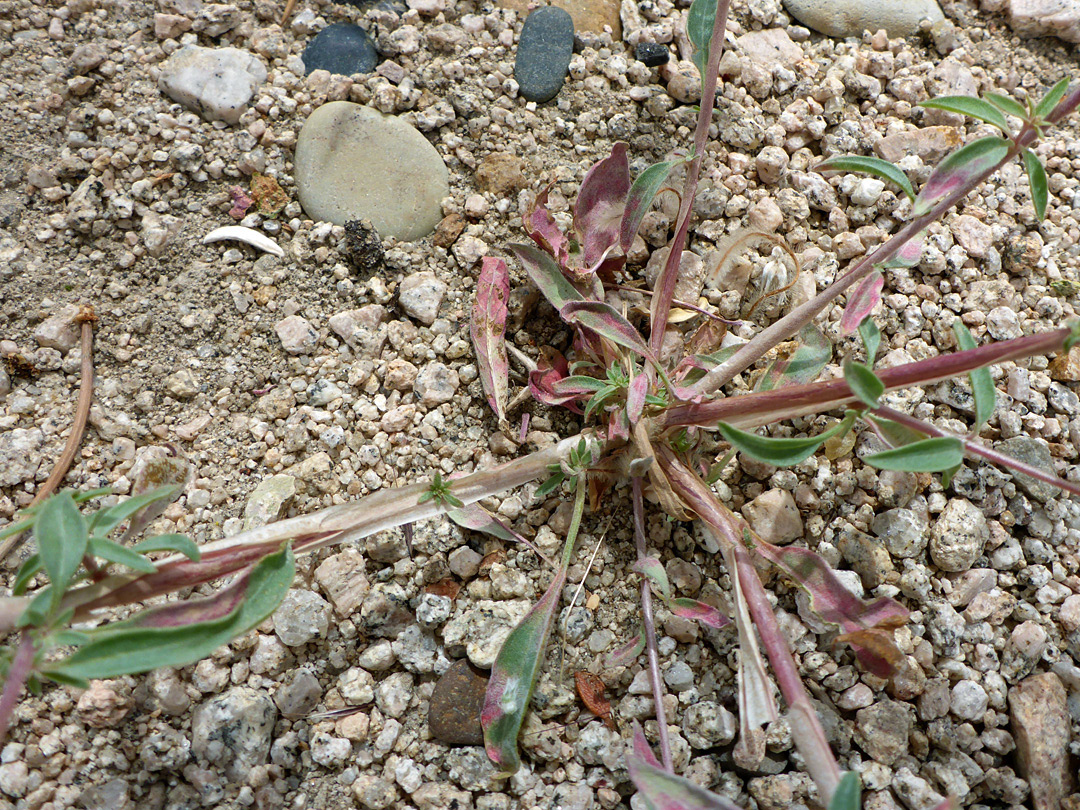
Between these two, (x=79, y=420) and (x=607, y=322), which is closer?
(x=607, y=322)

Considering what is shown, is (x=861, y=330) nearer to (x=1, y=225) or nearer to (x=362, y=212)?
(x=362, y=212)

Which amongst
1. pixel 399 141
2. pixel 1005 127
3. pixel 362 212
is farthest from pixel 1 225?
pixel 1005 127

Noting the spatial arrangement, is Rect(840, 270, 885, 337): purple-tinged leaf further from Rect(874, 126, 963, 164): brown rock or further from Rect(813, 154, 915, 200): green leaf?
Rect(874, 126, 963, 164): brown rock

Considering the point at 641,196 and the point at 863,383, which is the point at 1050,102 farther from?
the point at 641,196

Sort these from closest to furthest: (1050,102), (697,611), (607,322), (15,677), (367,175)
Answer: (15,677) → (1050,102) → (697,611) → (607,322) → (367,175)

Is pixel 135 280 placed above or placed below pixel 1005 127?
below

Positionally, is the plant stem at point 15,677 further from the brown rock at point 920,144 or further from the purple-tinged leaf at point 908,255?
the brown rock at point 920,144

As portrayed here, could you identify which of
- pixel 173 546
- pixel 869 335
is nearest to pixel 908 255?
pixel 869 335
